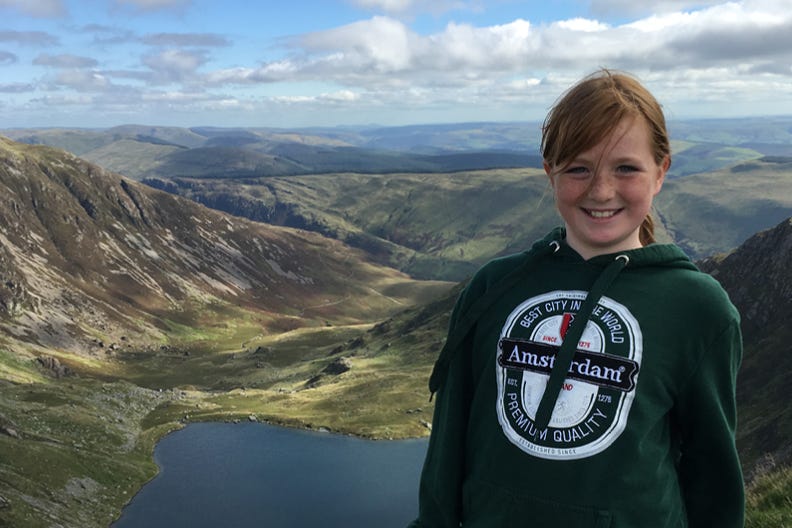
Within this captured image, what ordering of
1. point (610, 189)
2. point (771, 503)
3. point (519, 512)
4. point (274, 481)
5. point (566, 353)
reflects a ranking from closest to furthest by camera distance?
1. point (519, 512)
2. point (566, 353)
3. point (610, 189)
4. point (771, 503)
5. point (274, 481)

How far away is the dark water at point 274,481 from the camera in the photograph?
260 feet

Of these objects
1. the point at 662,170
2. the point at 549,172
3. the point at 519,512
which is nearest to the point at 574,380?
the point at 519,512

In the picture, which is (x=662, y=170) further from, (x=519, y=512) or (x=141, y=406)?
(x=141, y=406)

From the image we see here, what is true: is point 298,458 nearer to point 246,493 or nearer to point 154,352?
point 246,493

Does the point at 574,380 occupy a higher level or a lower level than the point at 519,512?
higher

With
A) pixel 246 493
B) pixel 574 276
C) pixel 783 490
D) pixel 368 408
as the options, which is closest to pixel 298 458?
pixel 246 493

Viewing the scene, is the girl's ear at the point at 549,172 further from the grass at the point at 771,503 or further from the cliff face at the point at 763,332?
the cliff face at the point at 763,332

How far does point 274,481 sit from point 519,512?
91778 millimetres

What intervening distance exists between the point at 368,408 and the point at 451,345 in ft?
368

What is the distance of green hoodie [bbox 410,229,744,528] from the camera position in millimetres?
5051

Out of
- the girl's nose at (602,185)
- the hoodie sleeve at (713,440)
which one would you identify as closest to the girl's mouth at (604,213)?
the girl's nose at (602,185)

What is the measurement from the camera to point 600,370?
5.21 m

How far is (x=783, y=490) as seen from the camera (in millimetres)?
12625

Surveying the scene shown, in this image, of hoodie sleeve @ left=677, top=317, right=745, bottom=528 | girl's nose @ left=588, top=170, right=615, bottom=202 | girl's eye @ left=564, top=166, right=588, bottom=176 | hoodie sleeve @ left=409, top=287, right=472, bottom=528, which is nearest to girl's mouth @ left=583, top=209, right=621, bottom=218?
girl's nose @ left=588, top=170, right=615, bottom=202
